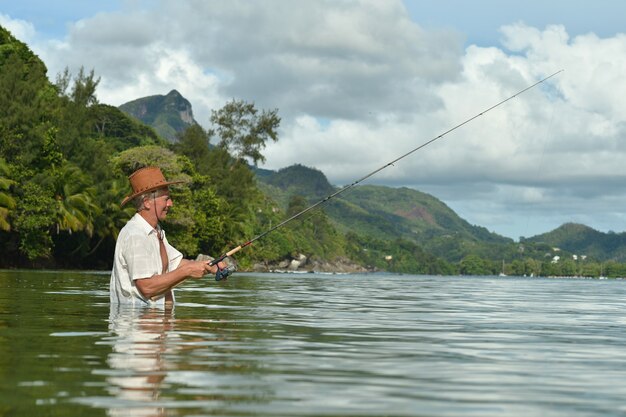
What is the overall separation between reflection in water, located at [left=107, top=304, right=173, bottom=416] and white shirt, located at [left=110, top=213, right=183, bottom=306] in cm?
24

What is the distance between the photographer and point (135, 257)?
11.9 m

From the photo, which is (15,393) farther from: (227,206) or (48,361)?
(227,206)

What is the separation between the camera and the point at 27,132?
214 feet

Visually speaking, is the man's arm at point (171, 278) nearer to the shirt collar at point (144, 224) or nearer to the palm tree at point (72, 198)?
the shirt collar at point (144, 224)

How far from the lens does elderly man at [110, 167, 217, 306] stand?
11953mm

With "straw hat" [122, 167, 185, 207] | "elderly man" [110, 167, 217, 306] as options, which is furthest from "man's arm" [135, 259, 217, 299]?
"straw hat" [122, 167, 185, 207]

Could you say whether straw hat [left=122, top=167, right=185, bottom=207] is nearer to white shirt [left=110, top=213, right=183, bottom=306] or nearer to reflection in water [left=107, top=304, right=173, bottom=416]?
white shirt [left=110, top=213, right=183, bottom=306]

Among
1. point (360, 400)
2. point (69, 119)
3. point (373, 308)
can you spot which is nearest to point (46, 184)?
point (69, 119)

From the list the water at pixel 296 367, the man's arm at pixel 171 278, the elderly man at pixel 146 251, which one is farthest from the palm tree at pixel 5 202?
the man's arm at pixel 171 278

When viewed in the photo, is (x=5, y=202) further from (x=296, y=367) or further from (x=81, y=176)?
(x=296, y=367)

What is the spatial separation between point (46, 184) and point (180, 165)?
21871mm

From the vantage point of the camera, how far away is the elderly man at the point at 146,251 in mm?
11953

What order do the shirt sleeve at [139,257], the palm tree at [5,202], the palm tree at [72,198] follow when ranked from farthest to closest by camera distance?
the palm tree at [72,198], the palm tree at [5,202], the shirt sleeve at [139,257]

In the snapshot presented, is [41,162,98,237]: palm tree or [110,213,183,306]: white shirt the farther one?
[41,162,98,237]: palm tree
